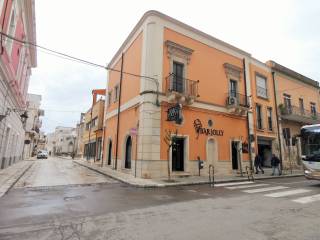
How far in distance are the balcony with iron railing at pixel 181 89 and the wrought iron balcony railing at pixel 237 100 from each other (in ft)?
9.90

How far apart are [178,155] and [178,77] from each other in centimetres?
512

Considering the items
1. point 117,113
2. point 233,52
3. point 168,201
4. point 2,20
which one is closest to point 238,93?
point 233,52

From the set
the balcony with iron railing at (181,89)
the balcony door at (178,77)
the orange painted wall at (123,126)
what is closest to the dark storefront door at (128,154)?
the orange painted wall at (123,126)

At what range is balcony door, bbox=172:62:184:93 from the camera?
14289 millimetres

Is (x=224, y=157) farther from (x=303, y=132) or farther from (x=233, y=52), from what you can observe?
(x=233, y=52)

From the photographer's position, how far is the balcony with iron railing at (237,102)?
16047 mm

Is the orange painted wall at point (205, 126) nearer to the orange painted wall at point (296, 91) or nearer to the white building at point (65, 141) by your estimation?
the orange painted wall at point (296, 91)

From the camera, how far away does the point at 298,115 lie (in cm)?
2117

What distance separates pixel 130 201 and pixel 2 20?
31.3 feet

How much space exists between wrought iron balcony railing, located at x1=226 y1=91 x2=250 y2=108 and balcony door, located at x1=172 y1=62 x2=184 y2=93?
4.20 m

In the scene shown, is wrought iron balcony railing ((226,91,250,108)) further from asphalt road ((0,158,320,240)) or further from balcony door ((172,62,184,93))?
asphalt road ((0,158,320,240))

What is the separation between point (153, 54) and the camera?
44.4ft

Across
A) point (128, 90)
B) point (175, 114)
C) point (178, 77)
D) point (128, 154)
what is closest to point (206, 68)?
point (178, 77)

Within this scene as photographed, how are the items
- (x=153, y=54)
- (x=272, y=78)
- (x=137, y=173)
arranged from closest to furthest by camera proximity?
(x=137, y=173) → (x=153, y=54) → (x=272, y=78)
